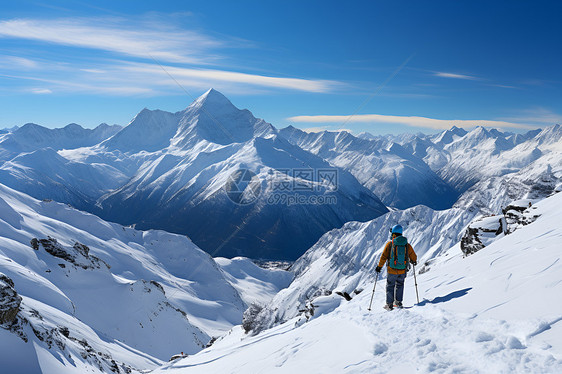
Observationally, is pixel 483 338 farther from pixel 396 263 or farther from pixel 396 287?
pixel 396 263

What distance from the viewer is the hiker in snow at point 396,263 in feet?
46.6

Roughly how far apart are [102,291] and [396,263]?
49596 mm

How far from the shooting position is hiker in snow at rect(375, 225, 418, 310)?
1421 cm

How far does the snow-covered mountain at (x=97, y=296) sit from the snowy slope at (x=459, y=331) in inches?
392

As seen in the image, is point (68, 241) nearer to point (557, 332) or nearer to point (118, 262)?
point (118, 262)

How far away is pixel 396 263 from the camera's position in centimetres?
1446

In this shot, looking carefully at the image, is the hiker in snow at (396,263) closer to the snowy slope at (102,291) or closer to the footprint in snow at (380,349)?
the footprint in snow at (380,349)

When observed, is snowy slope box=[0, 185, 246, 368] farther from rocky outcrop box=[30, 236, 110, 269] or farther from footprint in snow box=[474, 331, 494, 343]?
footprint in snow box=[474, 331, 494, 343]

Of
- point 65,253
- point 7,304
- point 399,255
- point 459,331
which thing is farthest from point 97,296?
point 459,331

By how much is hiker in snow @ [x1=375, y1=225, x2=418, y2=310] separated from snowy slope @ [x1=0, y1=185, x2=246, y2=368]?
54.0 feet

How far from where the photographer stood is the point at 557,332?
7816mm

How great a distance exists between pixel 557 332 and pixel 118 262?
91.7m

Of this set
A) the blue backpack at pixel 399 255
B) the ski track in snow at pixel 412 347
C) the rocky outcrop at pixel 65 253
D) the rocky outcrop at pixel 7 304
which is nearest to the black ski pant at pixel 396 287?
the blue backpack at pixel 399 255

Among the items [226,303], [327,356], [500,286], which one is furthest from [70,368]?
[226,303]
